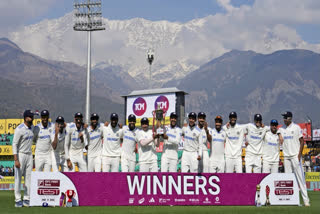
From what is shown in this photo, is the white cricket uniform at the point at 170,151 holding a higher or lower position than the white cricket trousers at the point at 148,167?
higher

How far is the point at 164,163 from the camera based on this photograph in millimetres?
15734

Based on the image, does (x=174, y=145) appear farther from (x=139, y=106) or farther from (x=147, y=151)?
(x=139, y=106)

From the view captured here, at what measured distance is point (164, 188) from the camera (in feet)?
46.2

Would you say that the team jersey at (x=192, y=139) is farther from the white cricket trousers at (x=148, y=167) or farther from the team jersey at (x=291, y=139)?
the team jersey at (x=291, y=139)

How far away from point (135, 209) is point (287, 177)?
5.15 metres

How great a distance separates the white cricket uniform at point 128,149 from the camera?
611 inches

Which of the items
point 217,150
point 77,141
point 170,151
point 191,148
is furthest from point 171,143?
point 77,141

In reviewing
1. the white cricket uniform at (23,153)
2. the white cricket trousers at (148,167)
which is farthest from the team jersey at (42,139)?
the white cricket trousers at (148,167)

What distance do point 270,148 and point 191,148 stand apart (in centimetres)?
275

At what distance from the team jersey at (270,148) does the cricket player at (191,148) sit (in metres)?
2.28

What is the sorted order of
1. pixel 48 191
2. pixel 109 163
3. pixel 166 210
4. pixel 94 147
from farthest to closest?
pixel 94 147 < pixel 109 163 < pixel 48 191 < pixel 166 210

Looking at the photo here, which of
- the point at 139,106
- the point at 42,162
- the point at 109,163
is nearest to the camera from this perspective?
the point at 42,162

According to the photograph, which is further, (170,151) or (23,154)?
(170,151)

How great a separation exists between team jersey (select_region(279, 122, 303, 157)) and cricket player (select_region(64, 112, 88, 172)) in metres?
6.78
